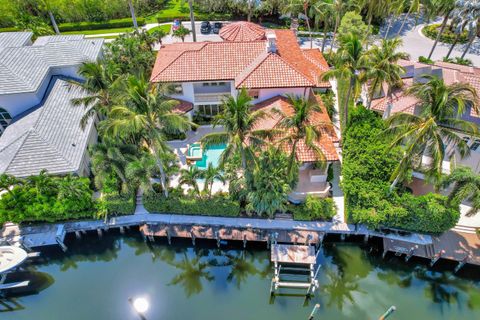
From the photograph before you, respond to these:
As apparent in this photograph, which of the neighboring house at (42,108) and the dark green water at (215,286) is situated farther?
the neighboring house at (42,108)

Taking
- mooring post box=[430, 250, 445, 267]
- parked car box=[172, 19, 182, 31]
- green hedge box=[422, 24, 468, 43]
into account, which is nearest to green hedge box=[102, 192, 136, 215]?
mooring post box=[430, 250, 445, 267]

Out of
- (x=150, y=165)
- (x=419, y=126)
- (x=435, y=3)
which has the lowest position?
(x=150, y=165)

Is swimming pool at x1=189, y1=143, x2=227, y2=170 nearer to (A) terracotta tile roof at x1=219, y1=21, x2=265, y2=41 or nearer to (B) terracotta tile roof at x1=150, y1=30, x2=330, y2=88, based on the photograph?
(B) terracotta tile roof at x1=150, y1=30, x2=330, y2=88

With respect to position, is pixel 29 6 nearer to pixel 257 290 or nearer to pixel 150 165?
pixel 150 165

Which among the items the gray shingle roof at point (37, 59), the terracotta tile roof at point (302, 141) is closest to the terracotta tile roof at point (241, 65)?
the terracotta tile roof at point (302, 141)

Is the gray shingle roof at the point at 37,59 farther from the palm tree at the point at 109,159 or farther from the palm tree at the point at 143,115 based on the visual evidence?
the palm tree at the point at 143,115

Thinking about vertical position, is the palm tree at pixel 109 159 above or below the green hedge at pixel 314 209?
above

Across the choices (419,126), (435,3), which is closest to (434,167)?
(419,126)
